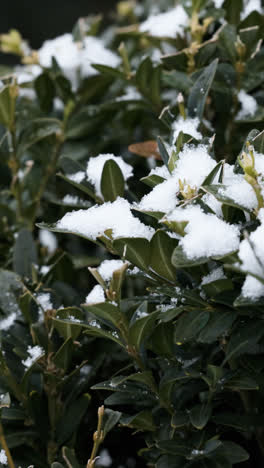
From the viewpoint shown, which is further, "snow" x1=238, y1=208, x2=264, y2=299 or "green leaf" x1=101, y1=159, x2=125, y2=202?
"green leaf" x1=101, y1=159, x2=125, y2=202

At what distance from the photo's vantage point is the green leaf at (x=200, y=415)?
79 cm

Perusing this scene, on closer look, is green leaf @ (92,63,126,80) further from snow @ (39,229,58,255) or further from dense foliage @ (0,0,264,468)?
snow @ (39,229,58,255)

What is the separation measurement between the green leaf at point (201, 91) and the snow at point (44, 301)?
1.34ft

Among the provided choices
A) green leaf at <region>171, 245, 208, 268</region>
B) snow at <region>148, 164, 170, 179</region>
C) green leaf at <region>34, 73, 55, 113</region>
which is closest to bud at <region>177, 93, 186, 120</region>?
snow at <region>148, 164, 170, 179</region>

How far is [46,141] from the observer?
1322 millimetres

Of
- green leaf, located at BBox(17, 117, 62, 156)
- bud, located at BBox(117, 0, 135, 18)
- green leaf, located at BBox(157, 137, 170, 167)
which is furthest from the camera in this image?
bud, located at BBox(117, 0, 135, 18)

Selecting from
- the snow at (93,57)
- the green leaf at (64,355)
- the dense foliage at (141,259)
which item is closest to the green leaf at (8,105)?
the dense foliage at (141,259)

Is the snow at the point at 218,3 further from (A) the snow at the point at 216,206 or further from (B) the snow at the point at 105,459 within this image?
(B) the snow at the point at 105,459

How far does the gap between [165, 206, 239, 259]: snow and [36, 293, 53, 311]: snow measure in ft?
1.17

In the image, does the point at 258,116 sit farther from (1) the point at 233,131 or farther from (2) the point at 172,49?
(2) the point at 172,49

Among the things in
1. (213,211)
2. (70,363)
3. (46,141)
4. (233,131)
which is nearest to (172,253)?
(213,211)

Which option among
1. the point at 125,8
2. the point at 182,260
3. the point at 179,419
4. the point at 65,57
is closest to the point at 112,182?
the point at 182,260

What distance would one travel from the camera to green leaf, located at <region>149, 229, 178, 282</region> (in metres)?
0.75

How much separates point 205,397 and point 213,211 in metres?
0.28
